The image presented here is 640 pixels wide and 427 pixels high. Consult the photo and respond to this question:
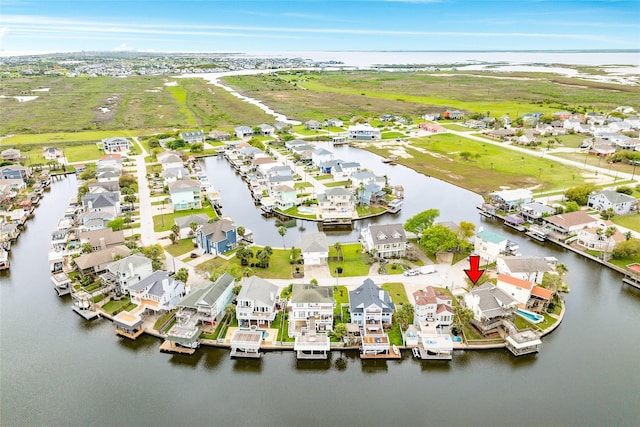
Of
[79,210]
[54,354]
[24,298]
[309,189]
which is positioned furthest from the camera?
[309,189]

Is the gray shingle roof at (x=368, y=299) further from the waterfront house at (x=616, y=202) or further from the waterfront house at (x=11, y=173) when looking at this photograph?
the waterfront house at (x=11, y=173)

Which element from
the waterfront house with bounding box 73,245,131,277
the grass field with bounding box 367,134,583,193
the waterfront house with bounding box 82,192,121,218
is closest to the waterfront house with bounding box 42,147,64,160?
the waterfront house with bounding box 82,192,121,218

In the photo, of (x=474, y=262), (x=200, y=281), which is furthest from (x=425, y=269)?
(x=200, y=281)

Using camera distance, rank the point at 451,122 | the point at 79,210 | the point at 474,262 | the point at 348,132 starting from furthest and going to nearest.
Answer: the point at 451,122 < the point at 348,132 < the point at 79,210 < the point at 474,262

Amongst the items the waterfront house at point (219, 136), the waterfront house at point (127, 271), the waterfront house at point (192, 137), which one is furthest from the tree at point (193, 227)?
the waterfront house at point (219, 136)

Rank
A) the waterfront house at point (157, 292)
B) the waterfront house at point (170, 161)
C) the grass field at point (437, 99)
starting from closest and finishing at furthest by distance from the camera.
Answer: the waterfront house at point (157, 292)
the waterfront house at point (170, 161)
the grass field at point (437, 99)

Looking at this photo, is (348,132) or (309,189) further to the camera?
(348,132)

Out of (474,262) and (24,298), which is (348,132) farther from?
(24,298)
